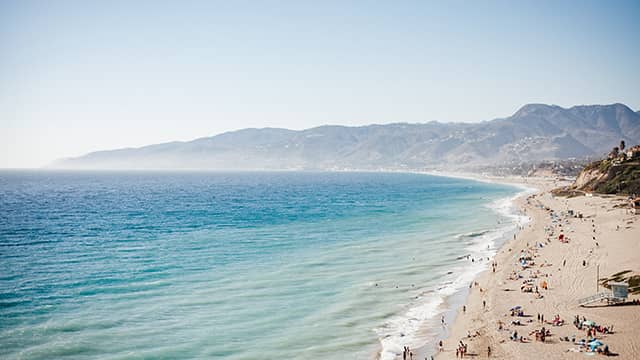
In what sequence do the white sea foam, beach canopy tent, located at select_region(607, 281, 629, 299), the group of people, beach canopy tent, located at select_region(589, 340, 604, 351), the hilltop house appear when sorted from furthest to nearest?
the hilltop house → beach canopy tent, located at select_region(607, 281, 629, 299) → the white sea foam → the group of people → beach canopy tent, located at select_region(589, 340, 604, 351)

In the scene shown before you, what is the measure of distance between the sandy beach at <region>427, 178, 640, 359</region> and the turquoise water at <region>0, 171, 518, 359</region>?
2.68m

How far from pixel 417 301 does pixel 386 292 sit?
2.86m

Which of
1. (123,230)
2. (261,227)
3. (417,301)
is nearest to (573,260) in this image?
(417,301)

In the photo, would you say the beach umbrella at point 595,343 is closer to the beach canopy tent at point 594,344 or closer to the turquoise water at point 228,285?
the beach canopy tent at point 594,344

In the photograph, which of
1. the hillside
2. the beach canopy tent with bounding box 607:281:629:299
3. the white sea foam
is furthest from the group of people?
the hillside

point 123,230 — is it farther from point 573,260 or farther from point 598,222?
point 598,222

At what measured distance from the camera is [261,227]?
67500 millimetres

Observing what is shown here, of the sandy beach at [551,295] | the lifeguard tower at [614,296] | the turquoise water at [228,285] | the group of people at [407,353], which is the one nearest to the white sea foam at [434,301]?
the turquoise water at [228,285]

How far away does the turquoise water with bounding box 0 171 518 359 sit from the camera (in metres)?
25.9

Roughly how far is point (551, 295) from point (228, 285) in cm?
2589

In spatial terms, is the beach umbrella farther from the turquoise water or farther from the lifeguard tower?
the turquoise water

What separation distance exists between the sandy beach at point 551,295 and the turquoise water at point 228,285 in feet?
8.79

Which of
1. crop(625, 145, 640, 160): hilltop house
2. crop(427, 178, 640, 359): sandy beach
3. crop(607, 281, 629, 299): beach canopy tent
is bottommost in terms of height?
crop(427, 178, 640, 359): sandy beach

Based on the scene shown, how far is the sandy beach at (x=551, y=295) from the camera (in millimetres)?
24906
